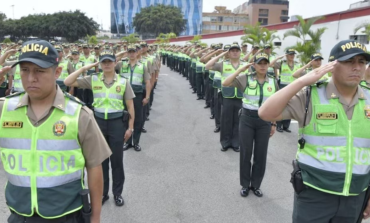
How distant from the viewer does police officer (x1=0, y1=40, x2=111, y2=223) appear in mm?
1975

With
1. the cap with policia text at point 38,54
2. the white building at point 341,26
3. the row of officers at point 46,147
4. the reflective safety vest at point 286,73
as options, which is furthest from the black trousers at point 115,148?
the white building at point 341,26

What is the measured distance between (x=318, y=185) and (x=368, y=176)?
41 centimetres

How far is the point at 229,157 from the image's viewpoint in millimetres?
6422

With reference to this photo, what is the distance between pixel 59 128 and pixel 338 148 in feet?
6.37

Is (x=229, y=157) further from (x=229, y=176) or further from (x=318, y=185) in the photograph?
(x=318, y=185)

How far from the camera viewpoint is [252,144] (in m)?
4.66

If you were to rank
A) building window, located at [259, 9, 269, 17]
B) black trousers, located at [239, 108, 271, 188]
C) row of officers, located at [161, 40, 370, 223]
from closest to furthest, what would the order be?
row of officers, located at [161, 40, 370, 223], black trousers, located at [239, 108, 271, 188], building window, located at [259, 9, 269, 17]

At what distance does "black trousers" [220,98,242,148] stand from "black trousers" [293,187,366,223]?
4.34 meters

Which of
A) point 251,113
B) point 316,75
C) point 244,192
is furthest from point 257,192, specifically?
point 316,75

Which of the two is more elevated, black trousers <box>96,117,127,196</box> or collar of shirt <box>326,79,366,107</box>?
collar of shirt <box>326,79,366,107</box>

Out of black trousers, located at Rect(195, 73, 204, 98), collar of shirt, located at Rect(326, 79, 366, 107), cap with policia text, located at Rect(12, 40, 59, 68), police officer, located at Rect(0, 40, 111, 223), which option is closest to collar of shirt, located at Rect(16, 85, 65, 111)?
police officer, located at Rect(0, 40, 111, 223)

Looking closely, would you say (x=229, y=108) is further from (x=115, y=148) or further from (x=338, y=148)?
(x=338, y=148)

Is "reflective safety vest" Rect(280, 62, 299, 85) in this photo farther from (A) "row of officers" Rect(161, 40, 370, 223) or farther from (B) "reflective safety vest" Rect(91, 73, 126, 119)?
(A) "row of officers" Rect(161, 40, 370, 223)

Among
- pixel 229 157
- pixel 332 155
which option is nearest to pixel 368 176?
pixel 332 155
